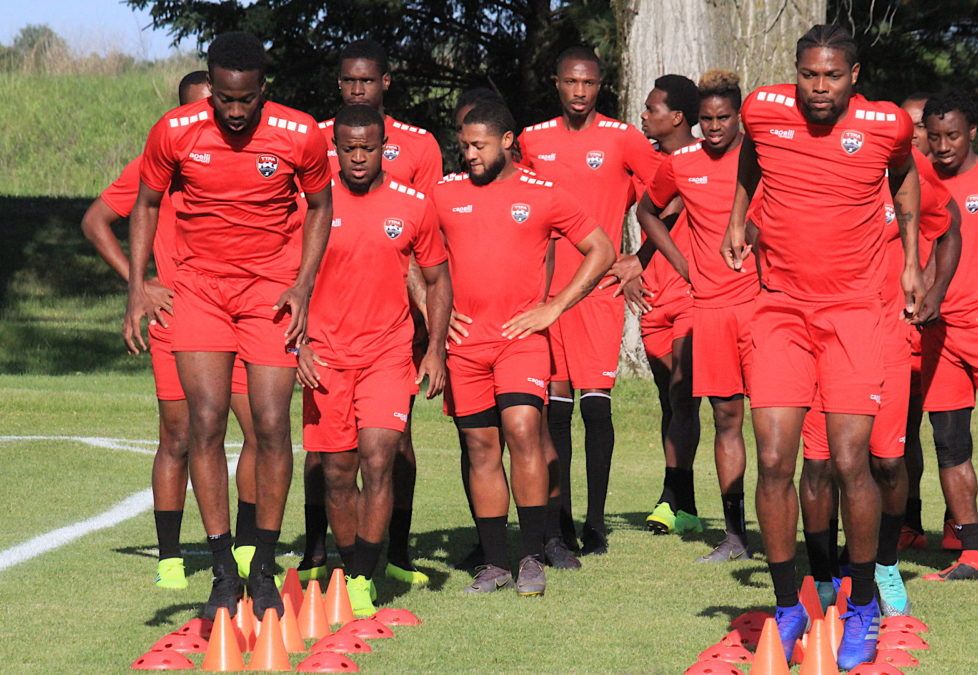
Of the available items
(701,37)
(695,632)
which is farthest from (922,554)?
(701,37)

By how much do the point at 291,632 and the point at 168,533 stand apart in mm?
1835

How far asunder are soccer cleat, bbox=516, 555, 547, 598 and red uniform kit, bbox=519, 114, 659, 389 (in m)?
1.83

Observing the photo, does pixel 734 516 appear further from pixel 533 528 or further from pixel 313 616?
pixel 313 616

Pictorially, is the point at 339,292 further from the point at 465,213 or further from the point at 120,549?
the point at 120,549

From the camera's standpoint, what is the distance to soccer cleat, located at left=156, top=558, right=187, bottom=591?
8.77 metres

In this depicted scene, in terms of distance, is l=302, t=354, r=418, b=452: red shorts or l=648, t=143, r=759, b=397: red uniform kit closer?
l=302, t=354, r=418, b=452: red shorts

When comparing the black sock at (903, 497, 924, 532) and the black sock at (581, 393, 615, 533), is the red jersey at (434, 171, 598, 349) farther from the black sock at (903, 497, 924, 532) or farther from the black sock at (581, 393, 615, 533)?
the black sock at (903, 497, 924, 532)

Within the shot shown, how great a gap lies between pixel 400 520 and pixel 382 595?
663 millimetres

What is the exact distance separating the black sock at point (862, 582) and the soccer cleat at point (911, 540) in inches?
130

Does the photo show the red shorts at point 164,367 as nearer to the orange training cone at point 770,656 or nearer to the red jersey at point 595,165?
the red jersey at point 595,165

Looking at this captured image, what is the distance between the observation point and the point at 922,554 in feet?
34.2

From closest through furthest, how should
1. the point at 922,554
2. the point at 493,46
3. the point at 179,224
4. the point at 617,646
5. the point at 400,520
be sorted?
the point at 617,646
the point at 179,224
the point at 400,520
the point at 922,554
the point at 493,46

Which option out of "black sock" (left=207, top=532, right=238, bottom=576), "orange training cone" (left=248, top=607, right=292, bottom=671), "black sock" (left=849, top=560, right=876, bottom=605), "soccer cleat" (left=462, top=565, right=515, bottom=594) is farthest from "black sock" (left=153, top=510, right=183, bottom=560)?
"black sock" (left=849, top=560, right=876, bottom=605)

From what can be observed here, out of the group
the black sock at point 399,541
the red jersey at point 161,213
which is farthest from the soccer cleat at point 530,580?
the red jersey at point 161,213
